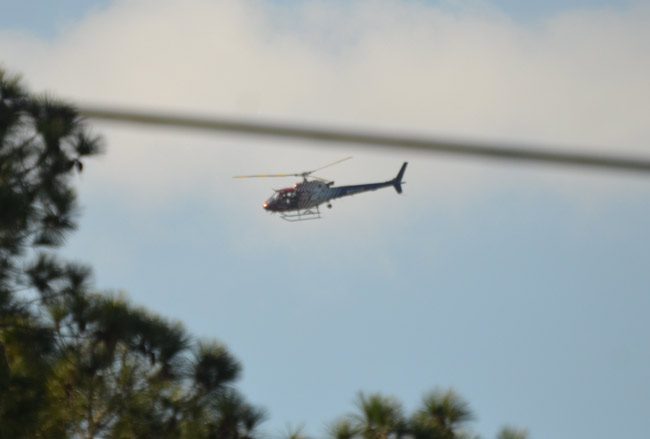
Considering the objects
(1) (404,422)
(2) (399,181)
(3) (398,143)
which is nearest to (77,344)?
(1) (404,422)

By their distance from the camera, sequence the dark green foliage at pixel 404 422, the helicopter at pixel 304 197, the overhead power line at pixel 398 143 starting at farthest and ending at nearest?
1. the helicopter at pixel 304 197
2. the dark green foliage at pixel 404 422
3. the overhead power line at pixel 398 143

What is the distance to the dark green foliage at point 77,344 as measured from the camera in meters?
21.6

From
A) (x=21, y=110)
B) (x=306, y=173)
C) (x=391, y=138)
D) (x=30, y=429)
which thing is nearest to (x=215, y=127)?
(x=391, y=138)

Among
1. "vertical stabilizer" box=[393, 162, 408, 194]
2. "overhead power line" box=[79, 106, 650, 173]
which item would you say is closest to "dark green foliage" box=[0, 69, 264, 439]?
"overhead power line" box=[79, 106, 650, 173]

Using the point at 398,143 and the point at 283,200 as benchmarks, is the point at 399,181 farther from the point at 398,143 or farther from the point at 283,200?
the point at 398,143

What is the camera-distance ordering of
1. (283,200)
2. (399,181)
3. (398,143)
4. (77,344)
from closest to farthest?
1. (398,143)
2. (77,344)
3. (283,200)
4. (399,181)

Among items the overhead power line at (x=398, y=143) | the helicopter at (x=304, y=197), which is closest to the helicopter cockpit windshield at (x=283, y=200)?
the helicopter at (x=304, y=197)

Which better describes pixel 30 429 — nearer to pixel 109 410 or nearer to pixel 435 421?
pixel 109 410

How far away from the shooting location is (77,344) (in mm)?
22078

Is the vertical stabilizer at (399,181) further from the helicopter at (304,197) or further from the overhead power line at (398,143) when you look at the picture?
the overhead power line at (398,143)

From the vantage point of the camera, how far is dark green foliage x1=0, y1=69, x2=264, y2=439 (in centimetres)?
2162

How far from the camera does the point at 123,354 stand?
2197 centimetres

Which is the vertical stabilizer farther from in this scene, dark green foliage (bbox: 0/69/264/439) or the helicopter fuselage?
dark green foliage (bbox: 0/69/264/439)

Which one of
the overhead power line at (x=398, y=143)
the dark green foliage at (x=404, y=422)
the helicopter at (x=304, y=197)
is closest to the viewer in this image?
the overhead power line at (x=398, y=143)
